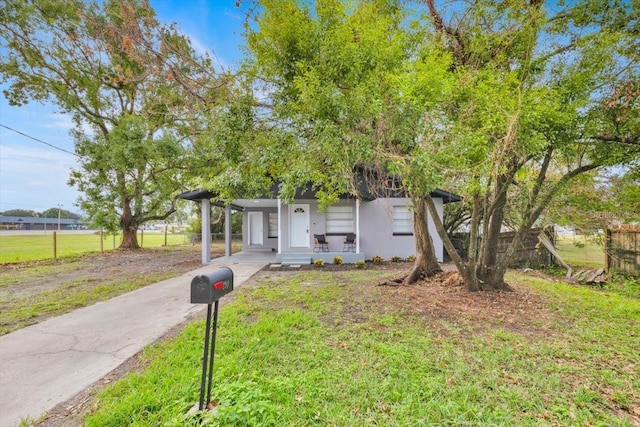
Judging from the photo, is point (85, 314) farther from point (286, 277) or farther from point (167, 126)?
point (167, 126)

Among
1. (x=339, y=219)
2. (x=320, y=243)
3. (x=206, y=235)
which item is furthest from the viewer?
(x=339, y=219)

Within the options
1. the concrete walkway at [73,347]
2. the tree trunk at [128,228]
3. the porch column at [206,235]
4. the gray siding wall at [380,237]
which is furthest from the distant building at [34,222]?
the concrete walkway at [73,347]

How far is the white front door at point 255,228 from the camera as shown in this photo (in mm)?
16769

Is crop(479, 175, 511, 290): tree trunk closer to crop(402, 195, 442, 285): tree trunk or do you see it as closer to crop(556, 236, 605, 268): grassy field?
crop(402, 195, 442, 285): tree trunk

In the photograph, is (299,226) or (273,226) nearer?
(299,226)

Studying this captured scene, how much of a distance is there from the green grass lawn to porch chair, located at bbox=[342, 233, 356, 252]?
22.5ft

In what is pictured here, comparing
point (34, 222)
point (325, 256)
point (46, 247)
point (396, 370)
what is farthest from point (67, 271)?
A: point (34, 222)

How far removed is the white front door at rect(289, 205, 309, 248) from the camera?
12766mm

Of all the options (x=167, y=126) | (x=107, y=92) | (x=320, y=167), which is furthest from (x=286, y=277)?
(x=107, y=92)

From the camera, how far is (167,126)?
16.3 meters

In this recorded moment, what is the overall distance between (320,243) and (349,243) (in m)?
1.21

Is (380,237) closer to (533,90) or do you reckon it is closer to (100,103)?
(533,90)

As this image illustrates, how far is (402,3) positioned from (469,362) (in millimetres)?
Result: 6244

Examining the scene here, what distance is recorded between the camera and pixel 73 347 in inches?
151
